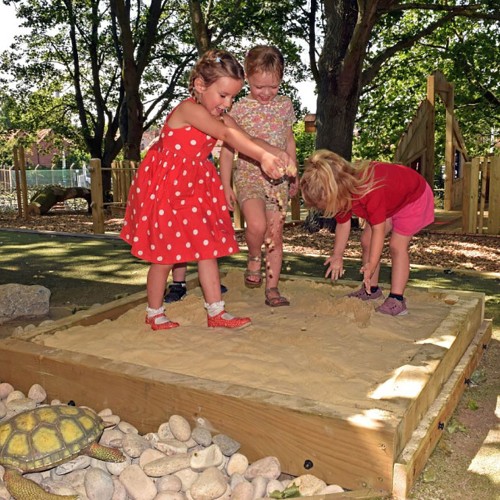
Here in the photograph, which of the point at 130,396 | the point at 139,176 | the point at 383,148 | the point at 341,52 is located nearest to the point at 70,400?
the point at 130,396

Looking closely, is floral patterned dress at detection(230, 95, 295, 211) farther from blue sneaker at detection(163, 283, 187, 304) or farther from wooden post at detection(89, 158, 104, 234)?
Result: wooden post at detection(89, 158, 104, 234)

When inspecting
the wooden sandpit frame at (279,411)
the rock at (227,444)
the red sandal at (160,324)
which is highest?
the red sandal at (160,324)

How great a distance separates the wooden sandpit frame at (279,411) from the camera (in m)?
1.93

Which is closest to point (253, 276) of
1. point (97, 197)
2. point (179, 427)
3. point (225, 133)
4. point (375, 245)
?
point (375, 245)

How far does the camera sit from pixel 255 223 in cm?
379

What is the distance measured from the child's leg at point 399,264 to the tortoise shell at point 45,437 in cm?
201

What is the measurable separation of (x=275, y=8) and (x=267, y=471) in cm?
1236

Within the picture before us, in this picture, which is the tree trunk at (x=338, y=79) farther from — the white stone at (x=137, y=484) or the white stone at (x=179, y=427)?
the white stone at (x=137, y=484)

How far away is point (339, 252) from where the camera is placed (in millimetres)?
3656

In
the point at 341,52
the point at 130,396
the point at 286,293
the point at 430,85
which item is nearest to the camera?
the point at 130,396

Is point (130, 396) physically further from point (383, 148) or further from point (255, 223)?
point (383, 148)

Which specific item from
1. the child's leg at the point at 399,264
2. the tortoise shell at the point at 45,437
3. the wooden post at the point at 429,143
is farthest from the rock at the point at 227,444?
the wooden post at the point at 429,143

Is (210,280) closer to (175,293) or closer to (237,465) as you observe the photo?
(175,293)

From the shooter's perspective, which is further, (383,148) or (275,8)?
(383,148)
